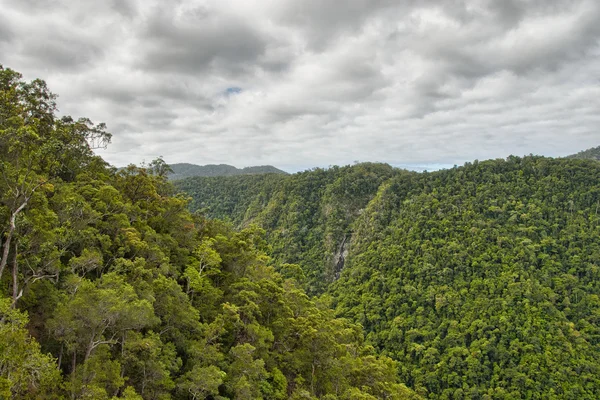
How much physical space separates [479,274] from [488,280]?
3.26 m

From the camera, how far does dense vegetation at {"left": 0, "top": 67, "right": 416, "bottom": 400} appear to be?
1526cm

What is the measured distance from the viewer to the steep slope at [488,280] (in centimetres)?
6206

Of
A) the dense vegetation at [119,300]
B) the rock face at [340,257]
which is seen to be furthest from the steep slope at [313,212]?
the dense vegetation at [119,300]

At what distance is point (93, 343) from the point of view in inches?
618

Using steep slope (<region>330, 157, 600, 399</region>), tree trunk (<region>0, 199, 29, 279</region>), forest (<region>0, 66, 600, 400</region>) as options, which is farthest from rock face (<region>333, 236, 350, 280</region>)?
tree trunk (<region>0, 199, 29, 279</region>)

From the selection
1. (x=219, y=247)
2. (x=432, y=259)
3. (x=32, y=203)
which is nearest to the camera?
(x=32, y=203)

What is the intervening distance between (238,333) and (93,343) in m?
12.1

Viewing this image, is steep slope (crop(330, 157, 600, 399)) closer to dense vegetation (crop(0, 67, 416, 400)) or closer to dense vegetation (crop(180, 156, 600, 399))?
dense vegetation (crop(180, 156, 600, 399))

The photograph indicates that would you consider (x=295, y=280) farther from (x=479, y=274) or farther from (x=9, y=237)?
(x=479, y=274)

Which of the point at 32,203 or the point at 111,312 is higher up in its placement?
the point at 32,203

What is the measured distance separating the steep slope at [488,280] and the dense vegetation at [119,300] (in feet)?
113

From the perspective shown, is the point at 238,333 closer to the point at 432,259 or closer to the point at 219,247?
the point at 219,247

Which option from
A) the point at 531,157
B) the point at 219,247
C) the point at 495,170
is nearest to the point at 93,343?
the point at 219,247

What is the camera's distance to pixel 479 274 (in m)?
79.4
